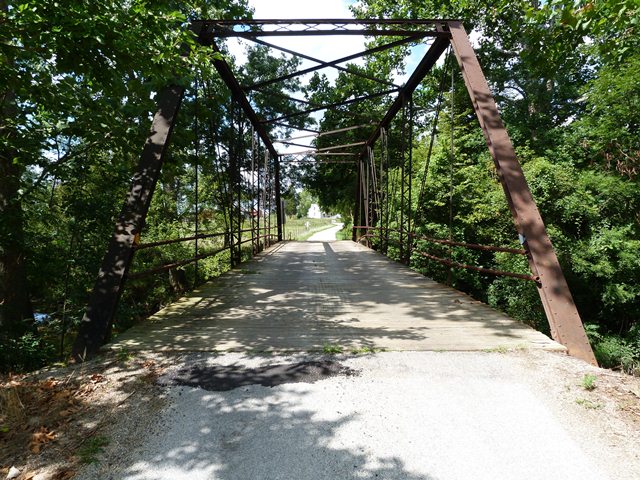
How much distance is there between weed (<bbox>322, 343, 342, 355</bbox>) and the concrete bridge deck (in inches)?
1.9

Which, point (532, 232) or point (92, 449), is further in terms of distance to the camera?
point (532, 232)

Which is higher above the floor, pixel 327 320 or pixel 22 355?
pixel 327 320

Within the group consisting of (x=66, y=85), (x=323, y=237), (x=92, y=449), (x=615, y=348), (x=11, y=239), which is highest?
(x=66, y=85)

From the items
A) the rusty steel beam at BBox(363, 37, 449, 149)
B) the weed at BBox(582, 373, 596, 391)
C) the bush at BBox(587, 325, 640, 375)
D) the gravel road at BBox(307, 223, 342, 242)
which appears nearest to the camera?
the weed at BBox(582, 373, 596, 391)

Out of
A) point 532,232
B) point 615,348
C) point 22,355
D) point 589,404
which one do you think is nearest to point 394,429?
point 589,404

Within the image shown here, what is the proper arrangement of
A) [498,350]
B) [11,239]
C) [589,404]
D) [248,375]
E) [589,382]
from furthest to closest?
[11,239]
[498,350]
[248,375]
[589,382]
[589,404]

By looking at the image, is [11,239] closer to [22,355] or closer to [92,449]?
[22,355]

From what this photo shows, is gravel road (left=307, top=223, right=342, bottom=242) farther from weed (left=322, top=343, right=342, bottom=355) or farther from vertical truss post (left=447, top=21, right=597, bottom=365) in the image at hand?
weed (left=322, top=343, right=342, bottom=355)

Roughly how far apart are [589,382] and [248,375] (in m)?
2.58

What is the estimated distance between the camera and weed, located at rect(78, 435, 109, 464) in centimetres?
202

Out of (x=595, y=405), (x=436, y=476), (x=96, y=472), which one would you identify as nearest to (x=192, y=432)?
(x=96, y=472)

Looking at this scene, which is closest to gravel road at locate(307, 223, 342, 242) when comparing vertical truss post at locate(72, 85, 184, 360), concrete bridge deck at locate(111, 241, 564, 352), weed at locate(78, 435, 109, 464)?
concrete bridge deck at locate(111, 241, 564, 352)

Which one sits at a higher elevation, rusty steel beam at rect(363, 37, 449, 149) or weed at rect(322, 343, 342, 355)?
rusty steel beam at rect(363, 37, 449, 149)

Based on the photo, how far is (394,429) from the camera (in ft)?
7.43
